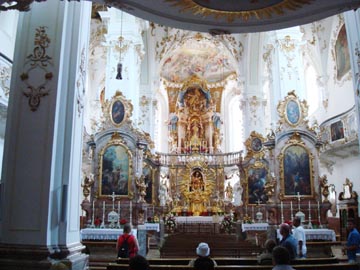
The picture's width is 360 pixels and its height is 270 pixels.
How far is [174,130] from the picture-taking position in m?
29.7

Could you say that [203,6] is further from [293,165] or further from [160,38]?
[160,38]

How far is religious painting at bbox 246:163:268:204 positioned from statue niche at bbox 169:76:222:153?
11.4 meters

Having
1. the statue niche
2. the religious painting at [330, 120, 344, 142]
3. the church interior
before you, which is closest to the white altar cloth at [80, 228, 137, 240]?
the church interior

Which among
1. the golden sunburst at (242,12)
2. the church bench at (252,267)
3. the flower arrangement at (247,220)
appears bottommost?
the church bench at (252,267)

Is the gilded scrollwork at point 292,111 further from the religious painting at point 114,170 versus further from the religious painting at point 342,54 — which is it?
the religious painting at point 114,170


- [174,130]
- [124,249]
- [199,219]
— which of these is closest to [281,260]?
[124,249]

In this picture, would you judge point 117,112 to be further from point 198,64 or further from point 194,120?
point 198,64

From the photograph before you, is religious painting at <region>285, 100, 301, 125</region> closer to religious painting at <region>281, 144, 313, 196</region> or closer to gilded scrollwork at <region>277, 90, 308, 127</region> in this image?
gilded scrollwork at <region>277, 90, 308, 127</region>

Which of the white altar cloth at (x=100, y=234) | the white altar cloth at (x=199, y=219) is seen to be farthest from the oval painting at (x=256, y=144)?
the white altar cloth at (x=100, y=234)

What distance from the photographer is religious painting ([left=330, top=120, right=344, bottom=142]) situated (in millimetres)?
15633

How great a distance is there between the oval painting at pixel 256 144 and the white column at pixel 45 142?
13541mm

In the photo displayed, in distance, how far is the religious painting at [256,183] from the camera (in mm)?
16969

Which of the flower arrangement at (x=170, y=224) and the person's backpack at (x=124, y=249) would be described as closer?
the person's backpack at (x=124, y=249)

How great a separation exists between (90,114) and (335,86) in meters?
14.3
